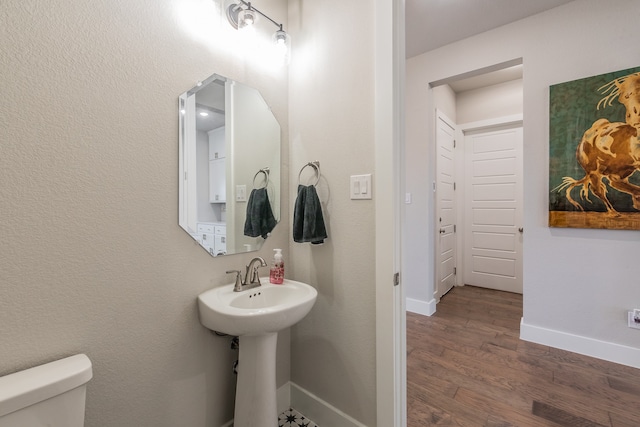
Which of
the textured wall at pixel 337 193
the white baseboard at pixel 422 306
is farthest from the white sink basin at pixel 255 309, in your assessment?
the white baseboard at pixel 422 306

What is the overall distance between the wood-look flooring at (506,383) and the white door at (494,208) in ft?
3.92

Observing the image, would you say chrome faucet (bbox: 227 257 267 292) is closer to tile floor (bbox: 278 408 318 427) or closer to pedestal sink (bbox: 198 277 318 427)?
pedestal sink (bbox: 198 277 318 427)

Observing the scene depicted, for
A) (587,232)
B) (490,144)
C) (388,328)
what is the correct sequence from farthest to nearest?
(490,144), (587,232), (388,328)

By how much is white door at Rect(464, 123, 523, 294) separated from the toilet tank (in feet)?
13.4

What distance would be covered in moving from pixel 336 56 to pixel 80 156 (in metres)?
1.15

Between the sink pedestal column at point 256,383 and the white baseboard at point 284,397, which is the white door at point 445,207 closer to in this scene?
the white baseboard at point 284,397

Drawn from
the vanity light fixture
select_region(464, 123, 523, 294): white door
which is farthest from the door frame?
select_region(464, 123, 523, 294): white door

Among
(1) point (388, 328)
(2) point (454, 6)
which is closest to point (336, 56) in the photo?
(1) point (388, 328)

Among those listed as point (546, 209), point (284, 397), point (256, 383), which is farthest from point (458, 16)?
point (284, 397)

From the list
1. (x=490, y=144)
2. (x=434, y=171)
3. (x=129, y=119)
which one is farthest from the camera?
(x=490, y=144)

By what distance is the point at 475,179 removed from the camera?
3701mm

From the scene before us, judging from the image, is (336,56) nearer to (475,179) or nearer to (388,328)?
(388,328)

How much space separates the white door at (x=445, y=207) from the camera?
3046mm

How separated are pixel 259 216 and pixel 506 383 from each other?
1.85 metres
